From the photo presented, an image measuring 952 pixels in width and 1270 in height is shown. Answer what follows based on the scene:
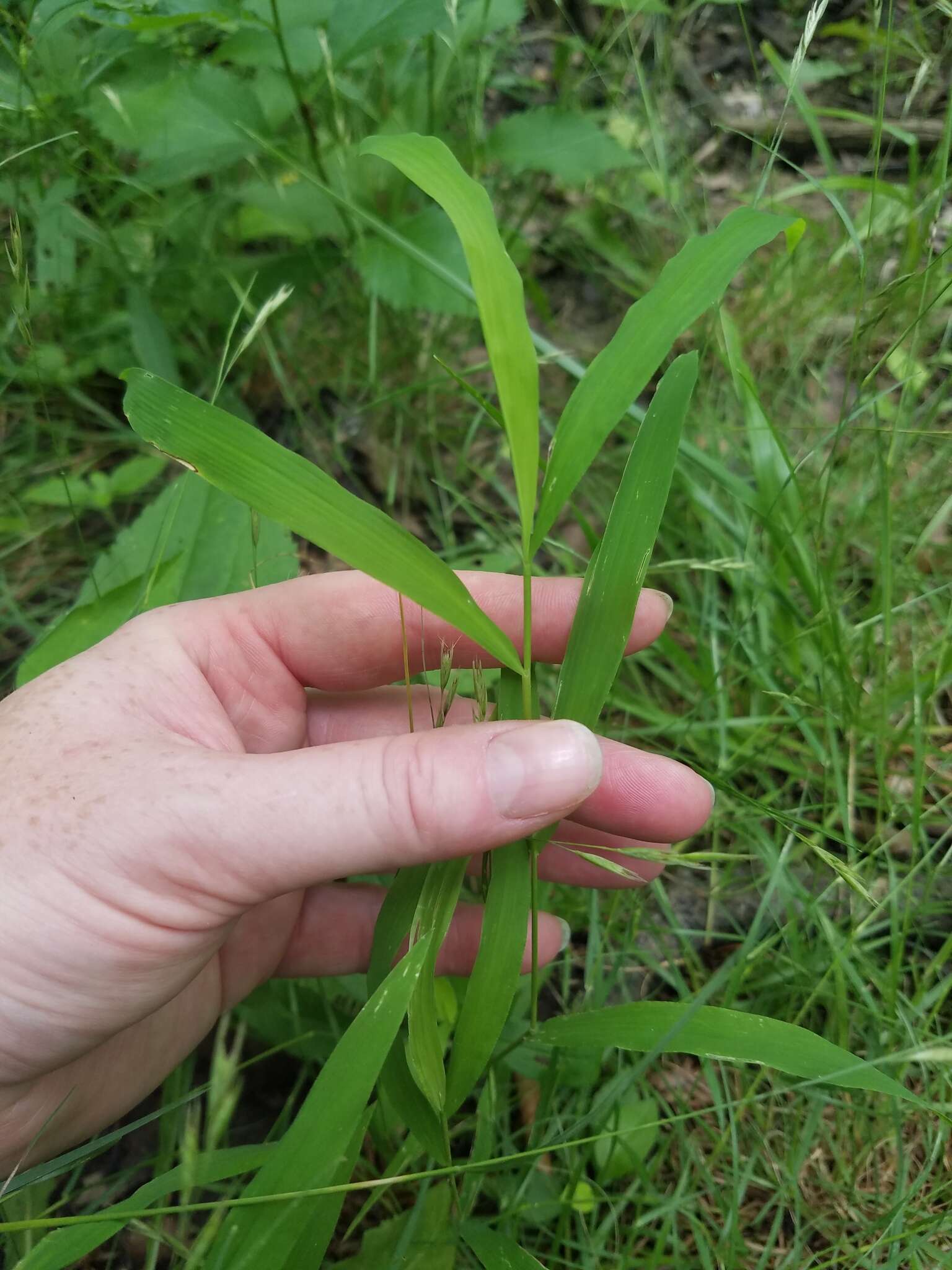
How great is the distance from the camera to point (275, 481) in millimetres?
778

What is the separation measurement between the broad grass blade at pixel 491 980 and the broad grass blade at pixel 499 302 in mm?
366

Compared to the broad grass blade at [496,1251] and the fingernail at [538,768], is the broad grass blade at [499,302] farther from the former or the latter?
the broad grass blade at [496,1251]

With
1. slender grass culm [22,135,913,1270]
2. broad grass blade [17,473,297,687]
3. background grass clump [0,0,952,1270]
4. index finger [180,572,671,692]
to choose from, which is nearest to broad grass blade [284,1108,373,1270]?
slender grass culm [22,135,913,1270]

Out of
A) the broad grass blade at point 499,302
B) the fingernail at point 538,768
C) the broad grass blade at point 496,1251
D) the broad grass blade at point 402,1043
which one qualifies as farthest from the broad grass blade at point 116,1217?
the broad grass blade at point 499,302

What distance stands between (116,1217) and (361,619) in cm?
69

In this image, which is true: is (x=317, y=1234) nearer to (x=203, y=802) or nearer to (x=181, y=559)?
(x=203, y=802)

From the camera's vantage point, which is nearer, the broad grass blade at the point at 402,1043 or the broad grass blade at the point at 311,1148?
the broad grass blade at the point at 311,1148

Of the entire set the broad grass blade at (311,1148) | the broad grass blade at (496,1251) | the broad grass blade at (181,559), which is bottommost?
the broad grass blade at (496,1251)

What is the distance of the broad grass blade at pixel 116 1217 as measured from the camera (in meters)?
0.71

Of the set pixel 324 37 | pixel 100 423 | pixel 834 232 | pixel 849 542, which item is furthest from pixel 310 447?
pixel 834 232

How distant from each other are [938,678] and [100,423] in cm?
179

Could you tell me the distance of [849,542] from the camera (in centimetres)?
168

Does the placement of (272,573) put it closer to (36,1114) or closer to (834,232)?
(36,1114)

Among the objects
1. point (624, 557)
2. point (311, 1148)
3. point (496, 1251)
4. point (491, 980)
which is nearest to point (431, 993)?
point (491, 980)
